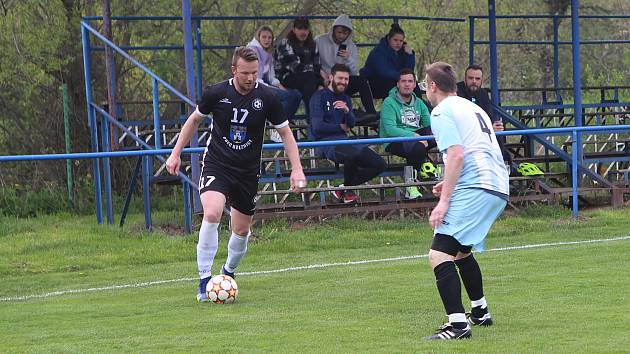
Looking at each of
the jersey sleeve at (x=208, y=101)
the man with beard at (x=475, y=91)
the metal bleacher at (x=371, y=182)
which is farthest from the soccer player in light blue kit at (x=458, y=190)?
the man with beard at (x=475, y=91)

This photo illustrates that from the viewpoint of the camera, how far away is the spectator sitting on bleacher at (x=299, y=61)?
58.5 feet

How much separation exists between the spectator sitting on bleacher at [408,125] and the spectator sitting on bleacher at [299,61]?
1450mm

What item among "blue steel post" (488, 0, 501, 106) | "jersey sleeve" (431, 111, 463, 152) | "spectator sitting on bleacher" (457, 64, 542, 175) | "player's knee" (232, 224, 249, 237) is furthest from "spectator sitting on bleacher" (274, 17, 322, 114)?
"jersey sleeve" (431, 111, 463, 152)

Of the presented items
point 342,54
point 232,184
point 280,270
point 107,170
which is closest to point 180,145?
point 232,184

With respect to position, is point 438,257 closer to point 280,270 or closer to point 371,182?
point 280,270

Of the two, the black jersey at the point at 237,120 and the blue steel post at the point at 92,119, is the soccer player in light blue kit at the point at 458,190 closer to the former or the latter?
the black jersey at the point at 237,120

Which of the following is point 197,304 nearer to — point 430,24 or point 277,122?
point 277,122

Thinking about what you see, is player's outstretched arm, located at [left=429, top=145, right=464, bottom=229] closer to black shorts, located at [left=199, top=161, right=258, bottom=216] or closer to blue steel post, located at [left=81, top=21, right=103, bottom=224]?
black shorts, located at [left=199, top=161, right=258, bottom=216]

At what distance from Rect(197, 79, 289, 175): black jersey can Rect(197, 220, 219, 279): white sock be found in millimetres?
505

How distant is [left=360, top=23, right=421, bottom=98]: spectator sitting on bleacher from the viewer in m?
18.7

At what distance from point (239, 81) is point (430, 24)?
18471 mm

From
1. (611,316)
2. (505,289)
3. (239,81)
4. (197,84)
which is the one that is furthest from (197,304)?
(197,84)

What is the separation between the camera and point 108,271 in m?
13.3

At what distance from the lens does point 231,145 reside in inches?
392
